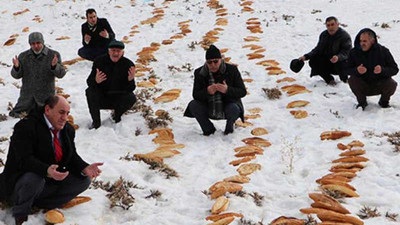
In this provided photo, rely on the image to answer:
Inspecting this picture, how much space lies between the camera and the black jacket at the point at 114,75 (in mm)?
6520

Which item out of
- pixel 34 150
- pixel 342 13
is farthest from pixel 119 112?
pixel 342 13

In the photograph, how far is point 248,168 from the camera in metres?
5.05

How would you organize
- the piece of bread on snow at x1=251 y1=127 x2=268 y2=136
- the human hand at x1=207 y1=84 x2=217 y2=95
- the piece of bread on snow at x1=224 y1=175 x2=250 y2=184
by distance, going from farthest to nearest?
the piece of bread on snow at x1=251 y1=127 x2=268 y2=136 < the human hand at x1=207 y1=84 x2=217 y2=95 < the piece of bread on snow at x1=224 y1=175 x2=250 y2=184

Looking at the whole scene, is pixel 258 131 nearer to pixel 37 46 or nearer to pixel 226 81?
pixel 226 81

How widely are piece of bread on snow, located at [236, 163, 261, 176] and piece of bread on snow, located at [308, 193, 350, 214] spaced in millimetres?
1000

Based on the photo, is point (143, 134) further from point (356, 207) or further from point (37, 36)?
point (356, 207)

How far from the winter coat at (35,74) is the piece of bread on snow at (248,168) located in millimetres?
3556

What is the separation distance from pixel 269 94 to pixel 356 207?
398 centimetres

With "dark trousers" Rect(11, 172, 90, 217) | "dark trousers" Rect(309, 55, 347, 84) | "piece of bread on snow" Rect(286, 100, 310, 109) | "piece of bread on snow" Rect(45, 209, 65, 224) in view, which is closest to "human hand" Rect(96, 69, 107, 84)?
"dark trousers" Rect(11, 172, 90, 217)

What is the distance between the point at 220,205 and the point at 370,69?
13.3 ft

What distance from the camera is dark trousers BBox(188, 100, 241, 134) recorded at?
610 centimetres

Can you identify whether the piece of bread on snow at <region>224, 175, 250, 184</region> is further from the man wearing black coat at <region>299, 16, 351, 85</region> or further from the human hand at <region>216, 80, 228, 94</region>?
the man wearing black coat at <region>299, 16, 351, 85</region>

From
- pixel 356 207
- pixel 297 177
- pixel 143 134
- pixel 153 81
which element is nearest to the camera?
pixel 356 207

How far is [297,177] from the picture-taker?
4.82 meters
